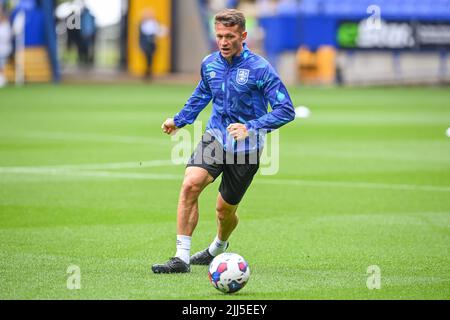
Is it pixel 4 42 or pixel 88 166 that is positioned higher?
pixel 4 42

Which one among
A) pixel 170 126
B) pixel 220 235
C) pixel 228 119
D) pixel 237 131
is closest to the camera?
pixel 237 131

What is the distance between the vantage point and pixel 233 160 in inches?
387

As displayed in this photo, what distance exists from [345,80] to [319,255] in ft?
113

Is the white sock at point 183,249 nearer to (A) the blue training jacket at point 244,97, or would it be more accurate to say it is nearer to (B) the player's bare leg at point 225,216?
(B) the player's bare leg at point 225,216

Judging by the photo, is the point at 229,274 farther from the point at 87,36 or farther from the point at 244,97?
the point at 87,36

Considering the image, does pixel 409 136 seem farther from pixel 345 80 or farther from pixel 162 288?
pixel 345 80

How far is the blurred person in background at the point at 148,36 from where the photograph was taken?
149 feet

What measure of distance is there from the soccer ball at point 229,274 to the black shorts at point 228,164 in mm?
1228

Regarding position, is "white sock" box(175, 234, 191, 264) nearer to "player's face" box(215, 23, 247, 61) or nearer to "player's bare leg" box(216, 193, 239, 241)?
"player's bare leg" box(216, 193, 239, 241)

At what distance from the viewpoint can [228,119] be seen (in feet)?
32.0

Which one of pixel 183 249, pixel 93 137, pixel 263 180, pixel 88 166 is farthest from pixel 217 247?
pixel 93 137

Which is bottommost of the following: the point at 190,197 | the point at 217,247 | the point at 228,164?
the point at 217,247

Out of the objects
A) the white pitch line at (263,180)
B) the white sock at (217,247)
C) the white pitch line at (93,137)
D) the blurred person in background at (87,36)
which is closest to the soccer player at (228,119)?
the white sock at (217,247)

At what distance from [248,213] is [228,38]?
14.0 ft
